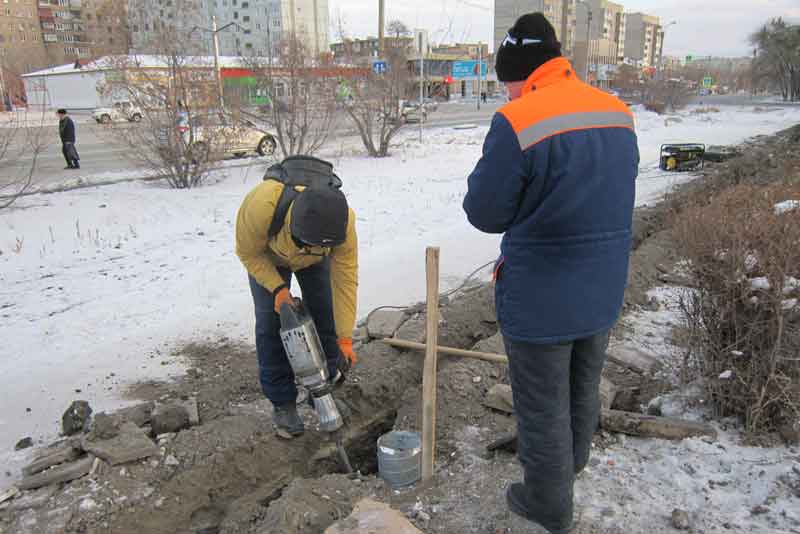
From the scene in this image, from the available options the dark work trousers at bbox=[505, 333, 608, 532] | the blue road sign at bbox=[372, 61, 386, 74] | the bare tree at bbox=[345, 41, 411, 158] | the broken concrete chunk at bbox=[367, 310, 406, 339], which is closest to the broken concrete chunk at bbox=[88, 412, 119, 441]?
the broken concrete chunk at bbox=[367, 310, 406, 339]

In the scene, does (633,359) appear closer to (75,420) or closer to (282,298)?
(282,298)

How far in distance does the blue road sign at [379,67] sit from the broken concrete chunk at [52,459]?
13.5m

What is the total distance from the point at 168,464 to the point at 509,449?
1741mm

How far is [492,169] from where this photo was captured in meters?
1.87

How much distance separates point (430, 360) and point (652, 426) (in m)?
1.20

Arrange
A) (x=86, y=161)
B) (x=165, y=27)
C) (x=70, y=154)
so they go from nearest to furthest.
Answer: (x=165, y=27) < (x=70, y=154) < (x=86, y=161)

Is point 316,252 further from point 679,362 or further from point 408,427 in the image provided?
point 679,362

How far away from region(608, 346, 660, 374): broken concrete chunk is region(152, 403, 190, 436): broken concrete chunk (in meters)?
2.72

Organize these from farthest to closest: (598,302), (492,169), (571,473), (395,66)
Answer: (395,66) → (571,473) → (598,302) → (492,169)

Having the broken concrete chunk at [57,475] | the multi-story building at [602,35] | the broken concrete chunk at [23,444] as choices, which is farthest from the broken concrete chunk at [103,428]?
the multi-story building at [602,35]

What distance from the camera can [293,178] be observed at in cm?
281

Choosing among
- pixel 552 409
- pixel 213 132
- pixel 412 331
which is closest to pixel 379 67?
pixel 213 132

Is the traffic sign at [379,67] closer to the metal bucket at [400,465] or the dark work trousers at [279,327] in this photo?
the dark work trousers at [279,327]

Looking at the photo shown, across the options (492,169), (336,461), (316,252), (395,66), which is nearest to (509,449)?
(336,461)
